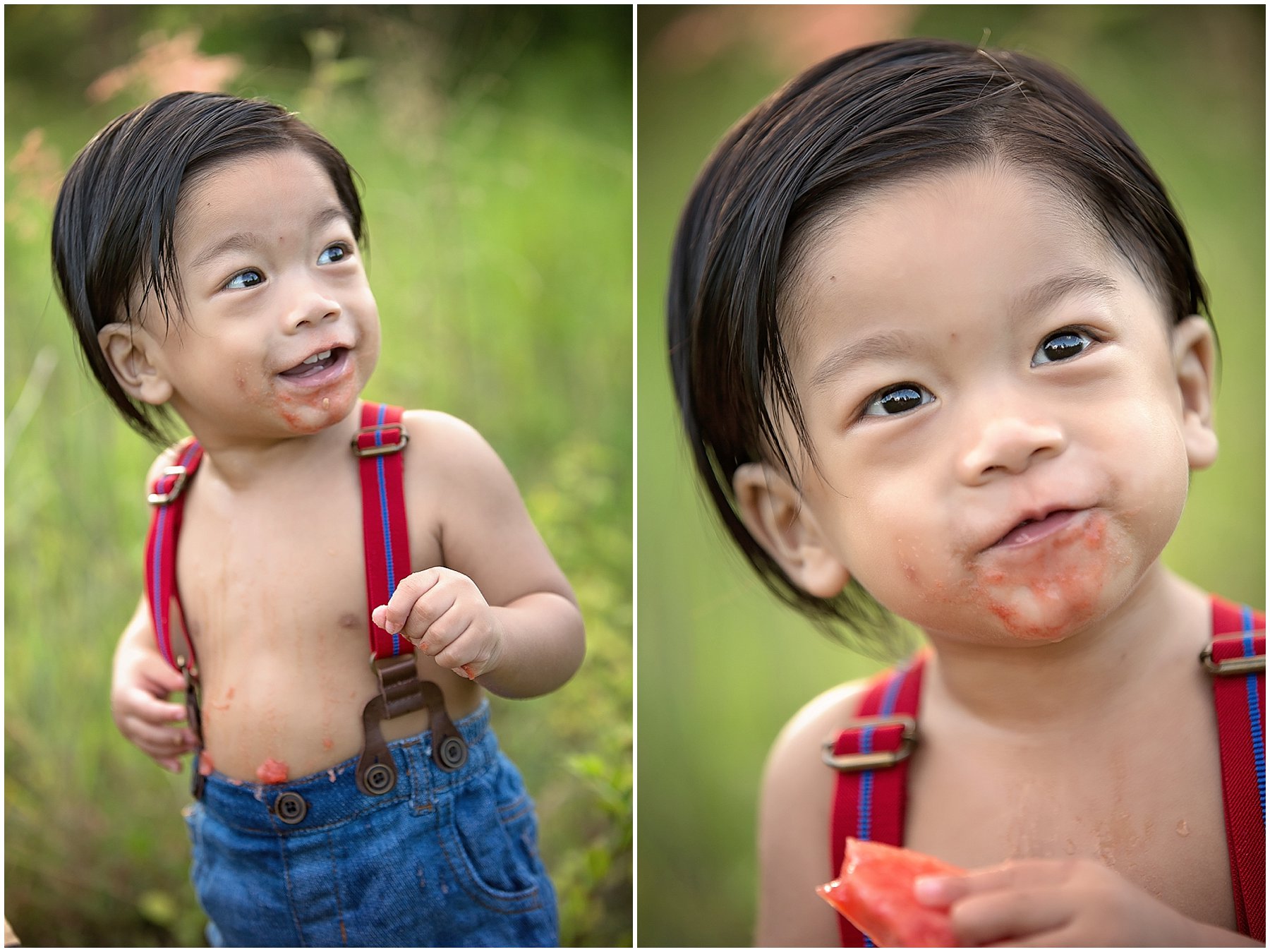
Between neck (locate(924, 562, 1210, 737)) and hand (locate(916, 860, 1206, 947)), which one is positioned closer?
hand (locate(916, 860, 1206, 947))

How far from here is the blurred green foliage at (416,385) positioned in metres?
1.49

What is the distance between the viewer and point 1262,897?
1.09m

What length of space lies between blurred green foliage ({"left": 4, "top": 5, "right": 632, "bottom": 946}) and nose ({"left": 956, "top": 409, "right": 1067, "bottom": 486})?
26.4 inches

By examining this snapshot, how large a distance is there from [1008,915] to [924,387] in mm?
447

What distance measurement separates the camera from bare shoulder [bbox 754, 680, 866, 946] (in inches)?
53.3

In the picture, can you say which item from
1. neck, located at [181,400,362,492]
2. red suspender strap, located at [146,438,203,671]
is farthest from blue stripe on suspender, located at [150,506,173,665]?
neck, located at [181,400,362,492]

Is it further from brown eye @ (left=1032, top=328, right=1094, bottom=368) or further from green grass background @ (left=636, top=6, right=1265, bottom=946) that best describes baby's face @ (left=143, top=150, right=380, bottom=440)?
green grass background @ (left=636, top=6, right=1265, bottom=946)

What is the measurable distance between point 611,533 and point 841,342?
715mm

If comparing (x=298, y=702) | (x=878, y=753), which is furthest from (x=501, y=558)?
(x=878, y=753)

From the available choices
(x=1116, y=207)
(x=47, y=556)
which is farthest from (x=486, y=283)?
(x=1116, y=207)

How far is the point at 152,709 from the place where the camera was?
4.28 ft

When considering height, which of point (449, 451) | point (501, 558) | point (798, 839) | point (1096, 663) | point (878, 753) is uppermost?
point (449, 451)

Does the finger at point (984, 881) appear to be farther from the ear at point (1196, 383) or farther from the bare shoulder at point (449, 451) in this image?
the bare shoulder at point (449, 451)

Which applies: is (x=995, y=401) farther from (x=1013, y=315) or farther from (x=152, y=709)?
(x=152, y=709)
